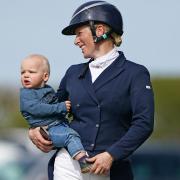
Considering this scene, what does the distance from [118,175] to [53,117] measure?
2.11ft

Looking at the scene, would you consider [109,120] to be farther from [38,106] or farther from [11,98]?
[11,98]

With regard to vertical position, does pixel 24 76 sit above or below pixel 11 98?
above

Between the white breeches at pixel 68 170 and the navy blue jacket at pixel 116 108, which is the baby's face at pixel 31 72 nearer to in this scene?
the navy blue jacket at pixel 116 108

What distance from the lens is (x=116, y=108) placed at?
8.62 m

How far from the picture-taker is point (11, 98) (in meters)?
90.2

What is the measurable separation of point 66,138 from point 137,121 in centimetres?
55

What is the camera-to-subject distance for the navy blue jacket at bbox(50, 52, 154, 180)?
852cm

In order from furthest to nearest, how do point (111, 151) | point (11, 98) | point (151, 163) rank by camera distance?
1. point (11, 98)
2. point (151, 163)
3. point (111, 151)

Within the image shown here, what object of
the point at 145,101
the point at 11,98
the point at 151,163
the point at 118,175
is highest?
the point at 145,101

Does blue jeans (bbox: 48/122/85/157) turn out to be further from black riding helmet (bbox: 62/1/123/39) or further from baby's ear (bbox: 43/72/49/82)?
black riding helmet (bbox: 62/1/123/39)

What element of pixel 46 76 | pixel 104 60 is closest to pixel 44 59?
pixel 46 76

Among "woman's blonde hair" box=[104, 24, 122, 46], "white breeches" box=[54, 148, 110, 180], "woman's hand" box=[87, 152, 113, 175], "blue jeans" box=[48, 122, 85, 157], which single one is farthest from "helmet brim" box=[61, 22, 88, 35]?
"woman's hand" box=[87, 152, 113, 175]

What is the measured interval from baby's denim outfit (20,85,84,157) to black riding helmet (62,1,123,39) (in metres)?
0.54

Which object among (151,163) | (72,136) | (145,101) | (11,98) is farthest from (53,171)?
(11,98)
